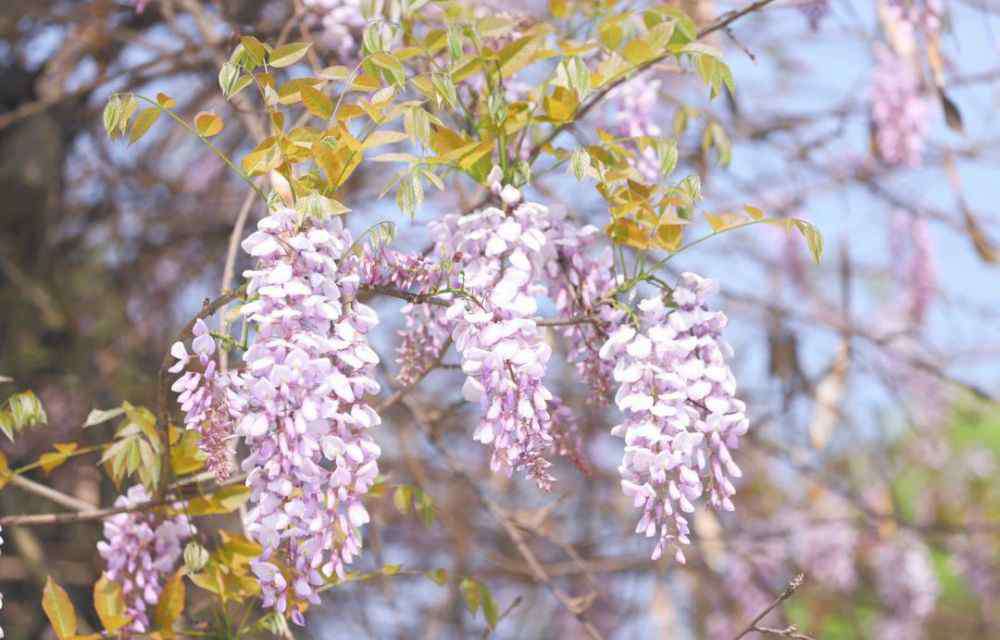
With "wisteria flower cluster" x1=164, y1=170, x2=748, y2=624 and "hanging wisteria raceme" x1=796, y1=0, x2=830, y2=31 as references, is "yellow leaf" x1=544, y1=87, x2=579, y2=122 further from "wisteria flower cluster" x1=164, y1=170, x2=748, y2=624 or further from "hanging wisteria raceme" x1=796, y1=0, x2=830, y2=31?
"hanging wisteria raceme" x1=796, y1=0, x2=830, y2=31

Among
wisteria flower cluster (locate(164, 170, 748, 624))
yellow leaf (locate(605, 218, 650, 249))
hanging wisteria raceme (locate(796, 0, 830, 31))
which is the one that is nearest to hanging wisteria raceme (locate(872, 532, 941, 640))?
hanging wisteria raceme (locate(796, 0, 830, 31))

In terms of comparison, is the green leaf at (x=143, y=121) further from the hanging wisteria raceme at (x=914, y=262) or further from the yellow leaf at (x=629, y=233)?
the hanging wisteria raceme at (x=914, y=262)

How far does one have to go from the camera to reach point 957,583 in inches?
286

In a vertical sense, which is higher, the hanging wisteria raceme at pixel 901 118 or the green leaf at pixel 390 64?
the green leaf at pixel 390 64

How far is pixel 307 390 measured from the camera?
4.15 feet

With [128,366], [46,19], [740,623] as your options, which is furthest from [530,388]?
[740,623]

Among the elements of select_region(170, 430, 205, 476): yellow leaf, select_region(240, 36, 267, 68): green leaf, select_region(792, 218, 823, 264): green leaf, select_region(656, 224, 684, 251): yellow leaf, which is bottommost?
select_region(170, 430, 205, 476): yellow leaf

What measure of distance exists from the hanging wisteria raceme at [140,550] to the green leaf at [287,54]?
0.65 m

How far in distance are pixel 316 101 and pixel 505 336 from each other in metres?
0.36

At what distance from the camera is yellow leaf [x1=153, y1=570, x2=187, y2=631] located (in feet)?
5.39

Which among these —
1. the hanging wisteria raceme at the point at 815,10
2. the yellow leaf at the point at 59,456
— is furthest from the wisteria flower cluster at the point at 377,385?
the hanging wisteria raceme at the point at 815,10

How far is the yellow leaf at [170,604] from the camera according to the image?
1.64 meters

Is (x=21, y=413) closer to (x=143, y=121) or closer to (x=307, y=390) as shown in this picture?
(x=143, y=121)

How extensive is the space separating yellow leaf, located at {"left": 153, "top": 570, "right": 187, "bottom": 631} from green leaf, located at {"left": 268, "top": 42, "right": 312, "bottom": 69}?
69 cm
